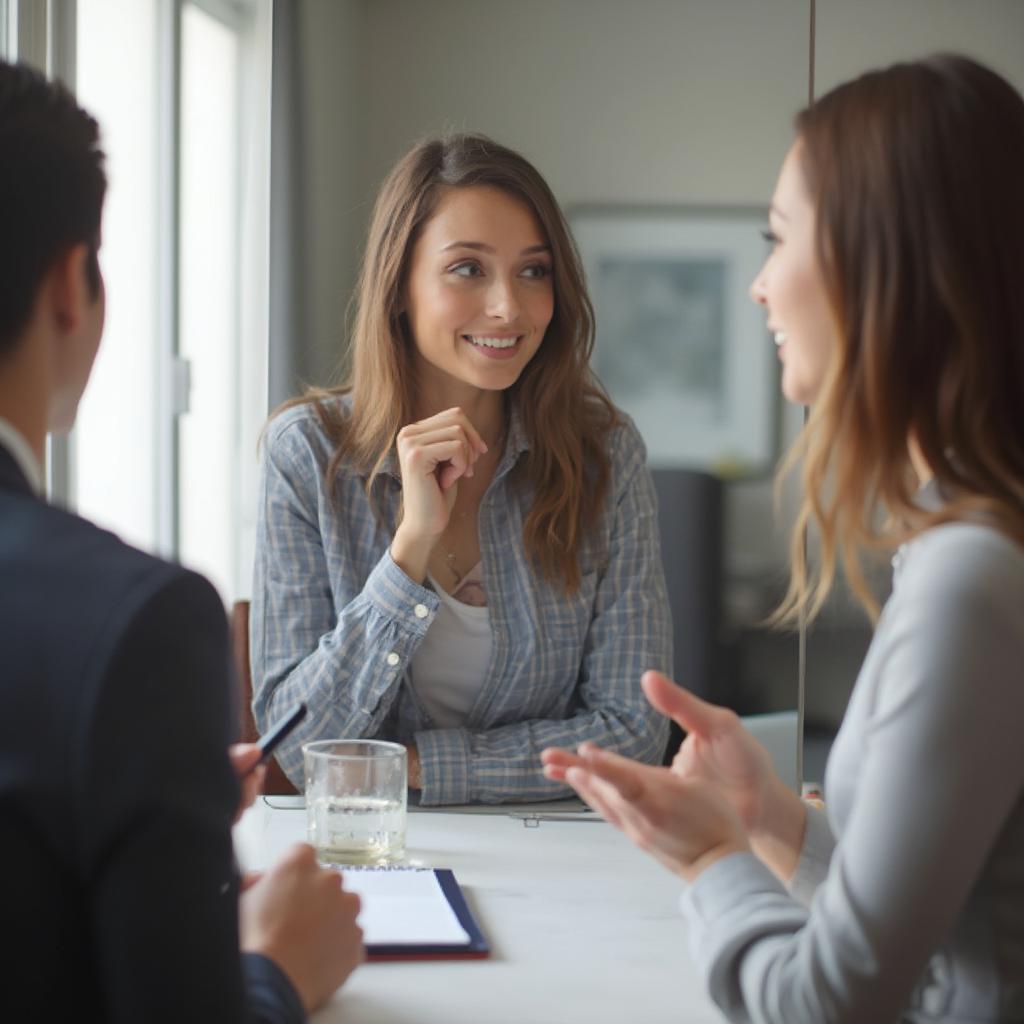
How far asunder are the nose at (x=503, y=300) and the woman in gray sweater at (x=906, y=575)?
0.98 metres

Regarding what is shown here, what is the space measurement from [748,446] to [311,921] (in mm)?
2737

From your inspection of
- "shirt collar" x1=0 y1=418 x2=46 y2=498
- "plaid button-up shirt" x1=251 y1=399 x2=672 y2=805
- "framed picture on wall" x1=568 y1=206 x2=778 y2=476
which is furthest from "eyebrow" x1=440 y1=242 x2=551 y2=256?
"framed picture on wall" x1=568 y1=206 x2=778 y2=476

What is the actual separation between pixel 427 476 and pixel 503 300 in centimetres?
33

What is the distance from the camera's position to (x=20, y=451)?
782mm

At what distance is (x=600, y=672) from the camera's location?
6.28 ft

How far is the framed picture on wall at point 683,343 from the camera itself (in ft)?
11.6

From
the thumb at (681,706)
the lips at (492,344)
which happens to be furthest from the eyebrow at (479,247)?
the thumb at (681,706)

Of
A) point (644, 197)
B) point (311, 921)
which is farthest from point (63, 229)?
point (644, 197)

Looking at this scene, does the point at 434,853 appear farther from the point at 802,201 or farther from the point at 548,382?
the point at 548,382

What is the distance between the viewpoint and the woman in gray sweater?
2.77 feet

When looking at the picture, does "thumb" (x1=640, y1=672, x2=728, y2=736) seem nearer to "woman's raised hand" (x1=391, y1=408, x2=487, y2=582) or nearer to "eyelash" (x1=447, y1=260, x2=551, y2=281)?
"woman's raised hand" (x1=391, y1=408, x2=487, y2=582)

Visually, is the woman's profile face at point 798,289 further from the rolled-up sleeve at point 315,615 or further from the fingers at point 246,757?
the rolled-up sleeve at point 315,615

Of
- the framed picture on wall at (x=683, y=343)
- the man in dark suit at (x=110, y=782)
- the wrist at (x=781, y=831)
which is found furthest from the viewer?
the framed picture on wall at (x=683, y=343)

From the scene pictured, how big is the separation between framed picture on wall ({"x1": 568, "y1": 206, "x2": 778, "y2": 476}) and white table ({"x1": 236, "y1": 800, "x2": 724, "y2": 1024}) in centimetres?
211
